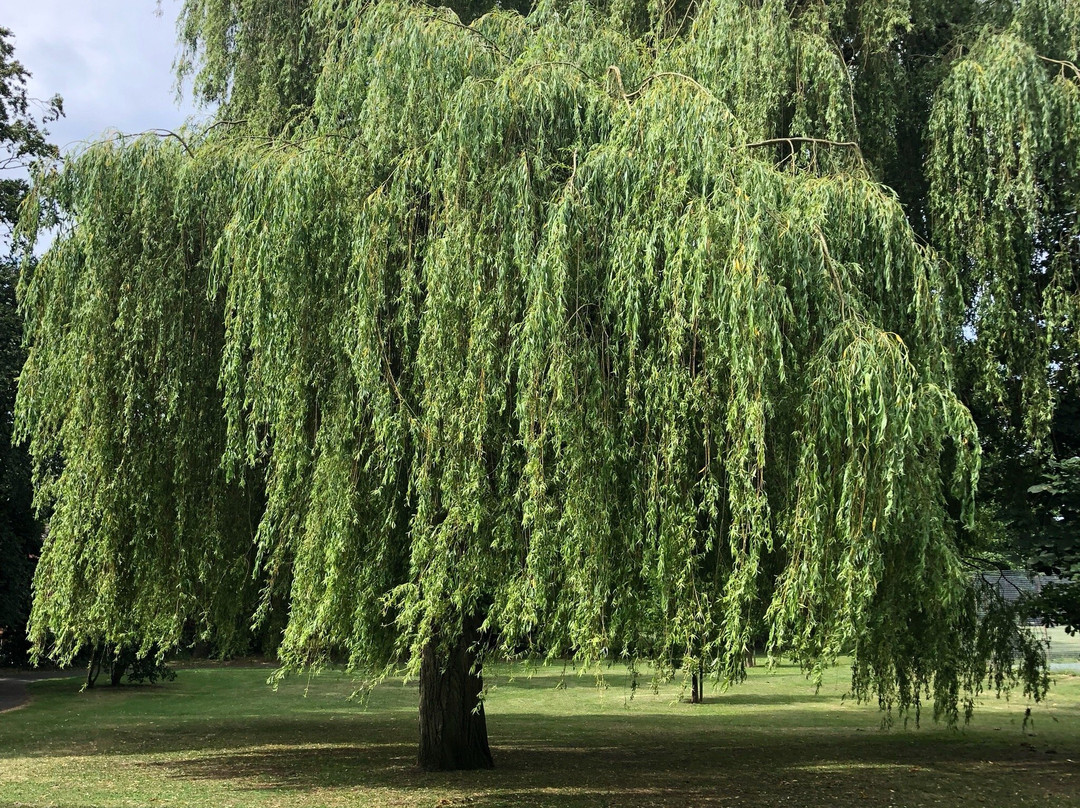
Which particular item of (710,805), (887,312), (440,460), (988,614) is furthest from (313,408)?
(988,614)

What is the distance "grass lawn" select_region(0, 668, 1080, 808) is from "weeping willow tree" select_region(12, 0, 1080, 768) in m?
1.53

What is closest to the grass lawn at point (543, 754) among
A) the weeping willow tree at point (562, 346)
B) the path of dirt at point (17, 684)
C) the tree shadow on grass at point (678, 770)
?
the tree shadow on grass at point (678, 770)

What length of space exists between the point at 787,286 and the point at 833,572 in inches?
80.8

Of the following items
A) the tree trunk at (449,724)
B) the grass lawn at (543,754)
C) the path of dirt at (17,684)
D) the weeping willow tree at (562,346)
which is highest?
the weeping willow tree at (562,346)

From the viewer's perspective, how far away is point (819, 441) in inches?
273

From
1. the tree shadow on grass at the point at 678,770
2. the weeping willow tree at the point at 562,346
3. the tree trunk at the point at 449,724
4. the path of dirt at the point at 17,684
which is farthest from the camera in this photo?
the path of dirt at the point at 17,684

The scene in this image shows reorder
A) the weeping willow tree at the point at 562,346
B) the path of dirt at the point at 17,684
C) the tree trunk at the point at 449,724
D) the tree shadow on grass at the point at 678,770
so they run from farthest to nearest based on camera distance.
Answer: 1. the path of dirt at the point at 17,684
2. the tree trunk at the point at 449,724
3. the tree shadow on grass at the point at 678,770
4. the weeping willow tree at the point at 562,346

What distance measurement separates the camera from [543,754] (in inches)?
559

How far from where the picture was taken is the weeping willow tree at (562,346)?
6992mm

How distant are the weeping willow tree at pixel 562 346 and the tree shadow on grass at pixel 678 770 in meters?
1.30

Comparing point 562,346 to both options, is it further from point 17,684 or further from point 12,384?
point 17,684

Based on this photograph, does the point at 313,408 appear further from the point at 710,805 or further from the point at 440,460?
the point at 710,805

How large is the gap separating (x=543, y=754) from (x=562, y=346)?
882 cm

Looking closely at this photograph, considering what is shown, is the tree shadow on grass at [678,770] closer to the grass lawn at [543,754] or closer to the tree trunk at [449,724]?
the grass lawn at [543,754]
